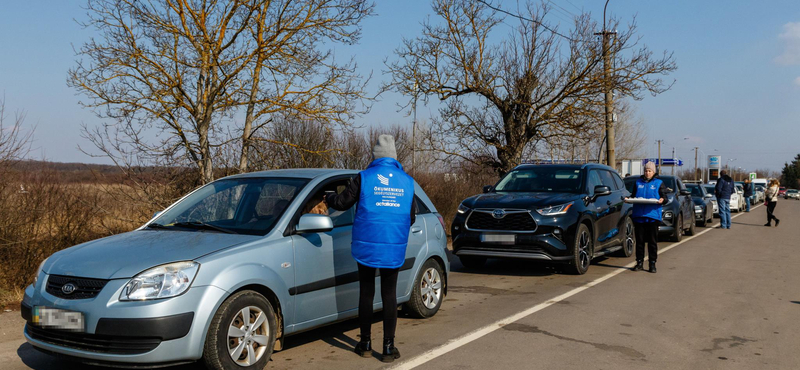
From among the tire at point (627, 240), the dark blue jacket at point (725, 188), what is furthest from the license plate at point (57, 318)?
the dark blue jacket at point (725, 188)

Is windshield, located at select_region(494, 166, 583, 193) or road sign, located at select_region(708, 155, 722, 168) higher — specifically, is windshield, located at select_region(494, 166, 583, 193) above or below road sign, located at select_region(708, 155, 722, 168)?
below

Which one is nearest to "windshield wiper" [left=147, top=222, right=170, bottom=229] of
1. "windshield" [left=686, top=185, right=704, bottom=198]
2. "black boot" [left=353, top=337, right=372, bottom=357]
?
"black boot" [left=353, top=337, right=372, bottom=357]

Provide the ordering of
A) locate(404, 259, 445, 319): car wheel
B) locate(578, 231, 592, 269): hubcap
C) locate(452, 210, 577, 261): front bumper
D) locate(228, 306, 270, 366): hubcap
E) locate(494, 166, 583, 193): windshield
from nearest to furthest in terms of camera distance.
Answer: locate(228, 306, 270, 366): hubcap
locate(404, 259, 445, 319): car wheel
locate(452, 210, 577, 261): front bumper
locate(578, 231, 592, 269): hubcap
locate(494, 166, 583, 193): windshield

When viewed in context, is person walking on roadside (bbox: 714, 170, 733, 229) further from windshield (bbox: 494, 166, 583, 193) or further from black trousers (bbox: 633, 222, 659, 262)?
windshield (bbox: 494, 166, 583, 193)

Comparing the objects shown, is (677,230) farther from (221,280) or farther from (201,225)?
(221,280)

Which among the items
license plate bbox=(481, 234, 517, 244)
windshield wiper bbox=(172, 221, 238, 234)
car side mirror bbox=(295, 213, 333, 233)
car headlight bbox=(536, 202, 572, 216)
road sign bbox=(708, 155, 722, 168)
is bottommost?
license plate bbox=(481, 234, 517, 244)

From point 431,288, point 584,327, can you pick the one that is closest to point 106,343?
point 431,288

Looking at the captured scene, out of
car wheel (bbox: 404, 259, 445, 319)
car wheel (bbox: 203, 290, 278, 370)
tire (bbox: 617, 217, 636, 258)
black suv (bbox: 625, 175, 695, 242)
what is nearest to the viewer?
car wheel (bbox: 203, 290, 278, 370)

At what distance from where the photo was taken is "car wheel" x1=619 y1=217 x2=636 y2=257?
12.0 m

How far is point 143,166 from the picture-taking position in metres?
10.6

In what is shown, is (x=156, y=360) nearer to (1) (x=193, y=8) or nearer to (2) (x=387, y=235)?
(2) (x=387, y=235)

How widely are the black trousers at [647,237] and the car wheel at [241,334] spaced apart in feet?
23.6

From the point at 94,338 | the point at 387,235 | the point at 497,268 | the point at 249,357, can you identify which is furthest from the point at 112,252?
the point at 497,268

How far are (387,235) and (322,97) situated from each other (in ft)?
24.1
